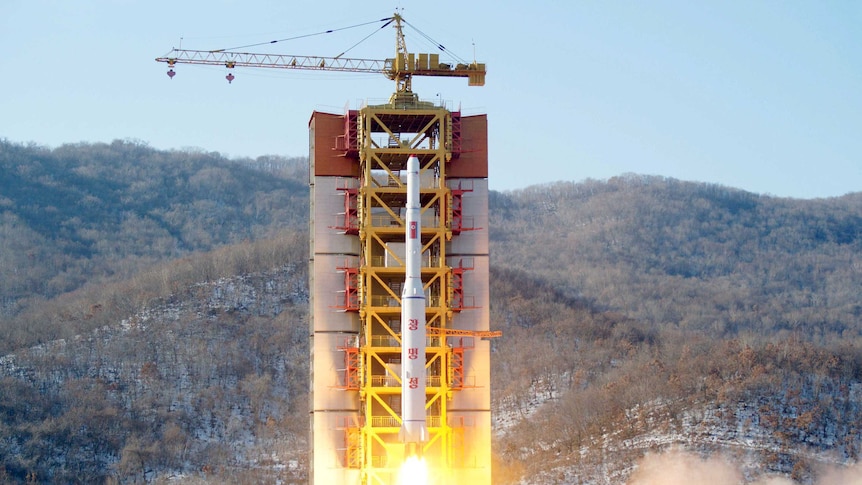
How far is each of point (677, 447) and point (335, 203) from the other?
3284 centimetres

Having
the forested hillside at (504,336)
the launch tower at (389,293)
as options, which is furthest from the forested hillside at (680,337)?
the launch tower at (389,293)

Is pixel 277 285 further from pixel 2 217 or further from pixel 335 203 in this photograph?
pixel 335 203

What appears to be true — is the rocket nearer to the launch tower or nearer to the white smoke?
the launch tower

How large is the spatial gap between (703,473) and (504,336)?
49064mm

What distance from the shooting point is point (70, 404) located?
10656 centimetres

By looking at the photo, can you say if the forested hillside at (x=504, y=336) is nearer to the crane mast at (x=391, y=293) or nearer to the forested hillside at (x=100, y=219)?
the forested hillside at (x=100, y=219)

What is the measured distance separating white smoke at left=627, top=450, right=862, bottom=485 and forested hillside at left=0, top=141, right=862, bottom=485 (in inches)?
17.5

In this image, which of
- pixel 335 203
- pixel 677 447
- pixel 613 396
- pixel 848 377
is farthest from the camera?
pixel 613 396

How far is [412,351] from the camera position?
5412 cm

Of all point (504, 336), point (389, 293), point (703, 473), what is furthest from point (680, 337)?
point (389, 293)

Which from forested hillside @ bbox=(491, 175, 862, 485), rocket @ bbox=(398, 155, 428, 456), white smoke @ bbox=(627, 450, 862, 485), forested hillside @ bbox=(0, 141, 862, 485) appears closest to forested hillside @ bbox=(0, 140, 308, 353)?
forested hillside @ bbox=(0, 141, 862, 485)

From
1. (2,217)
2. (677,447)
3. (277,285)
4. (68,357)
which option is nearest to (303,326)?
(277,285)

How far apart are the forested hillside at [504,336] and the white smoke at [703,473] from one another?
1.46 ft

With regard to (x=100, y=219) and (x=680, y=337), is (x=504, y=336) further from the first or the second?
(x=100, y=219)
